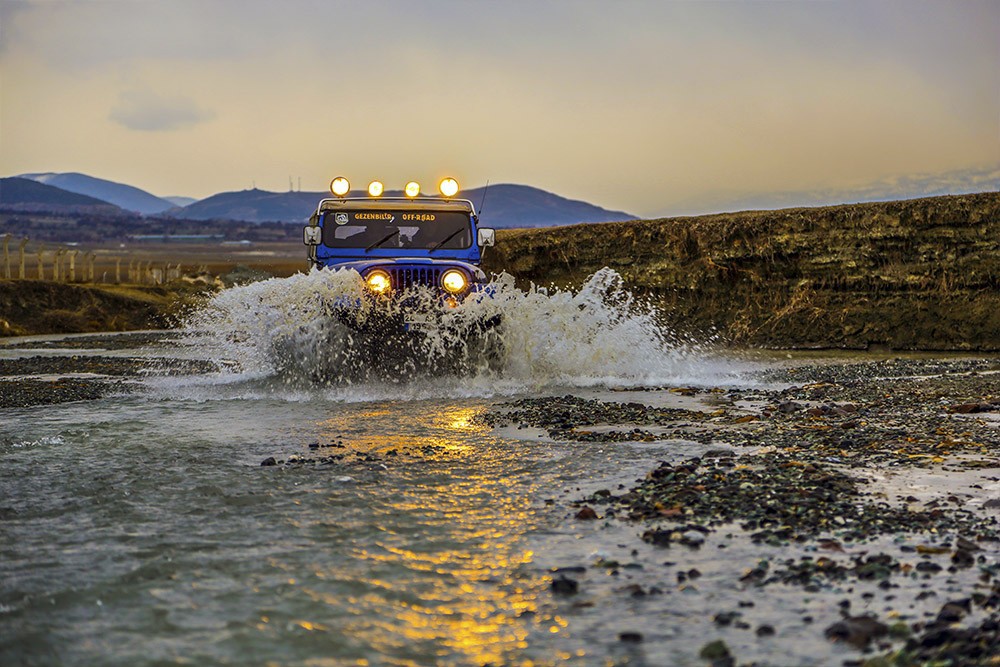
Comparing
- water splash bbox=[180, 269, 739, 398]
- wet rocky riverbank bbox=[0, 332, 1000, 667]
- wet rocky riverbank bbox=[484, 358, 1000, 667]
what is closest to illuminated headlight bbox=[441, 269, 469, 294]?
water splash bbox=[180, 269, 739, 398]

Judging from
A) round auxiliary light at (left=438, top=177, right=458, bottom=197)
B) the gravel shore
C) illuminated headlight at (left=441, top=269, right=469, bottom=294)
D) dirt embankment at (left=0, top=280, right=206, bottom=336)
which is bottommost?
the gravel shore

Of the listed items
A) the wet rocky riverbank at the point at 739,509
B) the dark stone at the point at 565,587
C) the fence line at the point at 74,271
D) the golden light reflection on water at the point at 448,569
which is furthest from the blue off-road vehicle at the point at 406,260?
the fence line at the point at 74,271

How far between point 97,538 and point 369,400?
5603 mm

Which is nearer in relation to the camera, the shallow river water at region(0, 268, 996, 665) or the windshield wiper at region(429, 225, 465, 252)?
the shallow river water at region(0, 268, 996, 665)

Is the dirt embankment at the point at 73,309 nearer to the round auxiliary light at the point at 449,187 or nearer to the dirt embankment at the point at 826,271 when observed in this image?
the dirt embankment at the point at 826,271

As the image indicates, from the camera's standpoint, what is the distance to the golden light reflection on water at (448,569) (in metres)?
3.64

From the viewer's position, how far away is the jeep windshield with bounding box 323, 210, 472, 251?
12.8m

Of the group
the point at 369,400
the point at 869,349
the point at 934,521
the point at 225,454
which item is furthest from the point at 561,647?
the point at 869,349

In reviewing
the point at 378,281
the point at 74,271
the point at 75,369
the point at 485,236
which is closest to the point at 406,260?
the point at 378,281

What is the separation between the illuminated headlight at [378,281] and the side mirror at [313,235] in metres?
1.32

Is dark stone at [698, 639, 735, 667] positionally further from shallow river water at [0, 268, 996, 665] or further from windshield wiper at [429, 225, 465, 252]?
windshield wiper at [429, 225, 465, 252]

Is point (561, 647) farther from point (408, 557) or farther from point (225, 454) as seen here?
point (225, 454)

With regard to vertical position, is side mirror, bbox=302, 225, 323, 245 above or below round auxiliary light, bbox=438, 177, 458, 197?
below

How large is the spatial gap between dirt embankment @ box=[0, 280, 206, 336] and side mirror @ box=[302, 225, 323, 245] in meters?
15.6
